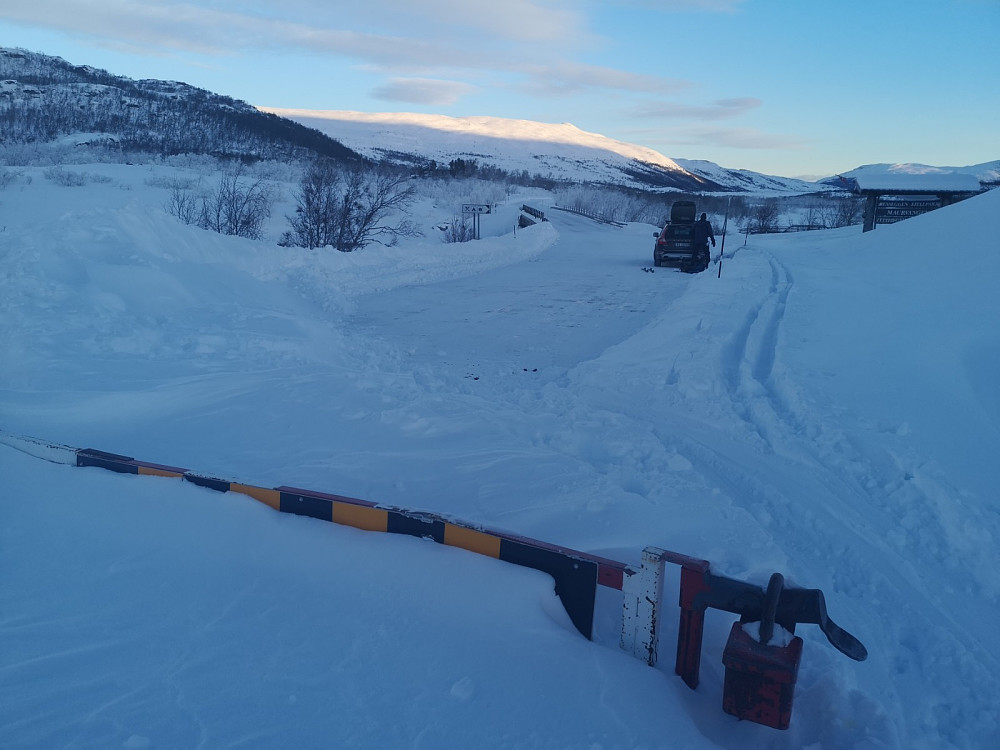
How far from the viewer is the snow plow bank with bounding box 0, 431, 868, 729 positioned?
3.03 meters

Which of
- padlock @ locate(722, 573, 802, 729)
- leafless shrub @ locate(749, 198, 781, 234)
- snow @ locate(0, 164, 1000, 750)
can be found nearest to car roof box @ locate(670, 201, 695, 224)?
snow @ locate(0, 164, 1000, 750)

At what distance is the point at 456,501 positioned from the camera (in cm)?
543

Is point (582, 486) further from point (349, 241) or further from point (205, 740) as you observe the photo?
point (349, 241)

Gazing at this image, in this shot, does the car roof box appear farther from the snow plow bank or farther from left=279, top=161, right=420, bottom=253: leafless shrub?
the snow plow bank

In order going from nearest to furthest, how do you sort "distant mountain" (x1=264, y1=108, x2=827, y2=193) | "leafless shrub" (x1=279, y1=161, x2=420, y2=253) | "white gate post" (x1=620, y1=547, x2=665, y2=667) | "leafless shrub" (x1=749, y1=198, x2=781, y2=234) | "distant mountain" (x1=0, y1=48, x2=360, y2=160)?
"white gate post" (x1=620, y1=547, x2=665, y2=667), "leafless shrub" (x1=279, y1=161, x2=420, y2=253), "leafless shrub" (x1=749, y1=198, x2=781, y2=234), "distant mountain" (x1=0, y1=48, x2=360, y2=160), "distant mountain" (x1=264, y1=108, x2=827, y2=193)

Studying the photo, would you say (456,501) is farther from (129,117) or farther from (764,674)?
(129,117)

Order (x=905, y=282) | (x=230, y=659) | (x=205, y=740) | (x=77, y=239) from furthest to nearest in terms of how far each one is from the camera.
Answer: (x=905, y=282) < (x=77, y=239) < (x=230, y=659) < (x=205, y=740)

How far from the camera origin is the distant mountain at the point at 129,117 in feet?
178

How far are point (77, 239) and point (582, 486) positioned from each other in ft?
30.3

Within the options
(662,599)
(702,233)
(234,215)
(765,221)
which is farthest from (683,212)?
(662,599)

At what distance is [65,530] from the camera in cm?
432

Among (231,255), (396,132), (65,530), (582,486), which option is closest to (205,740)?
(65,530)

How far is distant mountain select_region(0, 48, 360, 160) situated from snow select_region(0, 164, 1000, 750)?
43.5m

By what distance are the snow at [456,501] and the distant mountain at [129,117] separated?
1712 inches
